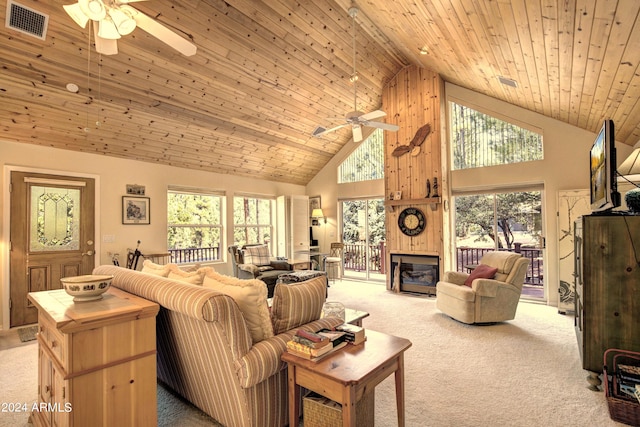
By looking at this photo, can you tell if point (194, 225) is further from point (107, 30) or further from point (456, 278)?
point (456, 278)

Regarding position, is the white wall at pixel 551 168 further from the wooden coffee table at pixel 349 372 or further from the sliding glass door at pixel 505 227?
the wooden coffee table at pixel 349 372

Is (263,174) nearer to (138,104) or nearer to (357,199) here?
(357,199)

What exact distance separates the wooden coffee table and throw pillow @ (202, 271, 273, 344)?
21 centimetres

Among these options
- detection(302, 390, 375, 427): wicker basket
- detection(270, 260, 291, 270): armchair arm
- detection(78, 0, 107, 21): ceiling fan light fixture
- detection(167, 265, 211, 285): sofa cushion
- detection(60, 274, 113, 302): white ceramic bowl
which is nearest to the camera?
detection(302, 390, 375, 427): wicker basket

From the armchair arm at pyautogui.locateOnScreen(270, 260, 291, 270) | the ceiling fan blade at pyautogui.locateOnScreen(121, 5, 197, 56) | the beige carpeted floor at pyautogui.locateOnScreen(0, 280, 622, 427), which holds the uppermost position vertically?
the ceiling fan blade at pyautogui.locateOnScreen(121, 5, 197, 56)

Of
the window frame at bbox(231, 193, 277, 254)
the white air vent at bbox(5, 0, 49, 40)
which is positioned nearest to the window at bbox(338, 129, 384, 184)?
the window frame at bbox(231, 193, 277, 254)

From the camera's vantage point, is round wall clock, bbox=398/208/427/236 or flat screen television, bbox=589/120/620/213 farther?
round wall clock, bbox=398/208/427/236

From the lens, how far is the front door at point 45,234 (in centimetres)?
417

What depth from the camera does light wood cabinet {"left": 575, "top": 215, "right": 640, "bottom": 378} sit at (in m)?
2.49

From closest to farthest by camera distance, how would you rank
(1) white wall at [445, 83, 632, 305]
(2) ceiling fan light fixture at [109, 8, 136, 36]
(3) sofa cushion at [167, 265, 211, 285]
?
(2) ceiling fan light fixture at [109, 8, 136, 36] → (3) sofa cushion at [167, 265, 211, 285] → (1) white wall at [445, 83, 632, 305]

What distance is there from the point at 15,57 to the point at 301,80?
11.4 ft

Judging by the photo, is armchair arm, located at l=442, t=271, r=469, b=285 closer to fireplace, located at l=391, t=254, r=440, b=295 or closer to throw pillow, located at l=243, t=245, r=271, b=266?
fireplace, located at l=391, t=254, r=440, b=295

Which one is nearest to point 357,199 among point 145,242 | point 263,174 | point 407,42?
point 263,174

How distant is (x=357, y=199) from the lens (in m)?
7.58
